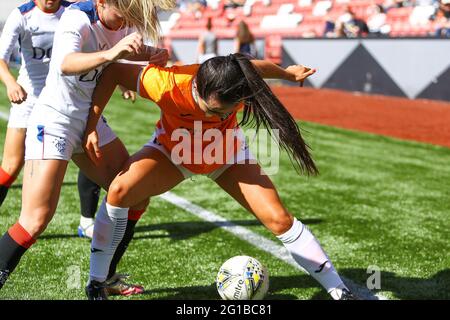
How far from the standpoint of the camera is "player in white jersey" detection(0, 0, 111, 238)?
5.19 meters

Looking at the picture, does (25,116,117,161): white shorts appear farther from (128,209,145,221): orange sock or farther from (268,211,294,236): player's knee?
(268,211,294,236): player's knee

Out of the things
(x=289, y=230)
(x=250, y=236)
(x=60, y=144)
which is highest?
(x=60, y=144)

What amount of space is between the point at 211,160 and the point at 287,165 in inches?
210

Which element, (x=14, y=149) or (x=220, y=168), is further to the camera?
(x=14, y=149)

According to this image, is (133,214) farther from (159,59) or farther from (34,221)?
(159,59)

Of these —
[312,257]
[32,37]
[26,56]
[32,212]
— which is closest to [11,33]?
[32,37]

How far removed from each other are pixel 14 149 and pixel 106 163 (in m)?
1.48

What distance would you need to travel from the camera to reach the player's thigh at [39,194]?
365cm

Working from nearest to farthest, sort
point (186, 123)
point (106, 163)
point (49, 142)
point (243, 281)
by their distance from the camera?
point (49, 142) < point (186, 123) < point (243, 281) < point (106, 163)

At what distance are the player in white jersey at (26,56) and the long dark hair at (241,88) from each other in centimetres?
207

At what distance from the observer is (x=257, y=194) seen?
3.90 meters

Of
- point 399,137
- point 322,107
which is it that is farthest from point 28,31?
point 322,107

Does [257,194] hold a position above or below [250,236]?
above

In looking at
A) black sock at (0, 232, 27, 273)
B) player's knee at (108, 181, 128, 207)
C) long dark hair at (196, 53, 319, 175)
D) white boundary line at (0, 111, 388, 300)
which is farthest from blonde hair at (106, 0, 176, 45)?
white boundary line at (0, 111, 388, 300)
